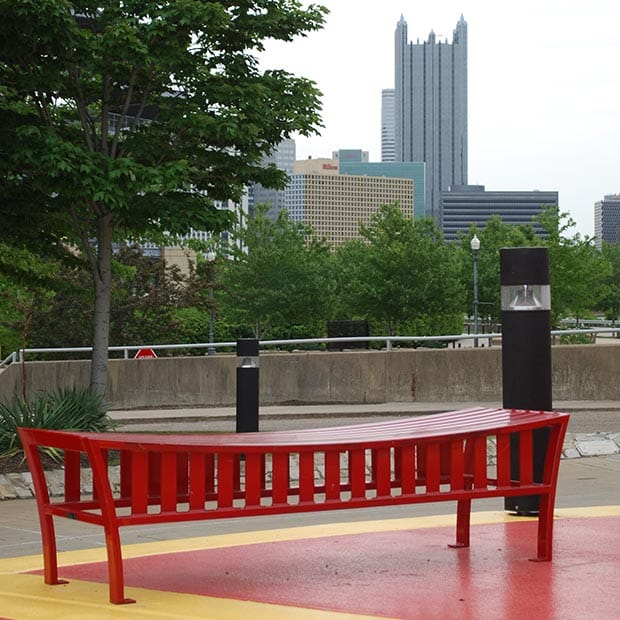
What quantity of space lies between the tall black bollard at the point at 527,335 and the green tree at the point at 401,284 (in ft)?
170

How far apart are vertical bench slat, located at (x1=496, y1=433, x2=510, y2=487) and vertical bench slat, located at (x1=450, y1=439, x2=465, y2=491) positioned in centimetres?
23

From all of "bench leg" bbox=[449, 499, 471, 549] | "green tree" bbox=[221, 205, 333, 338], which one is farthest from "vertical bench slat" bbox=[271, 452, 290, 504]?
"green tree" bbox=[221, 205, 333, 338]

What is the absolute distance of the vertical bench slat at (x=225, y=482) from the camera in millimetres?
5816

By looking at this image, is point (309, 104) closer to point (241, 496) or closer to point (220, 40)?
point (220, 40)

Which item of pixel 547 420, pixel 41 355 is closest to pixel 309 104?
pixel 547 420

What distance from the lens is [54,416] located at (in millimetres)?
12492

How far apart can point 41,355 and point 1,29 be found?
78.6ft

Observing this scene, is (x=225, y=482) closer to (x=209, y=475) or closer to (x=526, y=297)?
(x=209, y=475)

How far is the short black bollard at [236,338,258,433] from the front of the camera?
12.6 m

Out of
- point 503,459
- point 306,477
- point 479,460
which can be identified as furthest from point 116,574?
point 503,459

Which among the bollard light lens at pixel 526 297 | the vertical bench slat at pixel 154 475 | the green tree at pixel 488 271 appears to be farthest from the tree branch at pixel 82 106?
the green tree at pixel 488 271

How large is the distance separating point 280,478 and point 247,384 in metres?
6.76

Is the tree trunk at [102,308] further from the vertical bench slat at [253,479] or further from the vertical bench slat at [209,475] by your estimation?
the vertical bench slat at [253,479]

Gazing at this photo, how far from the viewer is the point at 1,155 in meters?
14.3
